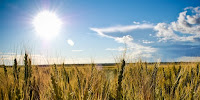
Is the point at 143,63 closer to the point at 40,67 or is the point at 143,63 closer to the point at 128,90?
the point at 128,90

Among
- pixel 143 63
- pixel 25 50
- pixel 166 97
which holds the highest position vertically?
pixel 25 50

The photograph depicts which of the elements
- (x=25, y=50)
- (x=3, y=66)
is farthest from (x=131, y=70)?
(x=3, y=66)

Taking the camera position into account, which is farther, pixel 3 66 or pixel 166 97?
pixel 3 66

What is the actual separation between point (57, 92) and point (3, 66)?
2.72m

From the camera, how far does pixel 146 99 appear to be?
260 cm

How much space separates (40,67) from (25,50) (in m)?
1.10

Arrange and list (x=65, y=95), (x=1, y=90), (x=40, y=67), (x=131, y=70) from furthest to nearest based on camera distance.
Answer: (x=40, y=67), (x=131, y=70), (x=1, y=90), (x=65, y=95)

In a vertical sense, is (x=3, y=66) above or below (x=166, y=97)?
above

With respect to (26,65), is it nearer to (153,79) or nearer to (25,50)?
(25,50)

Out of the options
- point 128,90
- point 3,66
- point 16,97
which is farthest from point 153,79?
point 3,66

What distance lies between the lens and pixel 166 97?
9.90 ft

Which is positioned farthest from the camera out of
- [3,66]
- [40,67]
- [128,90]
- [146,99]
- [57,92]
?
[40,67]

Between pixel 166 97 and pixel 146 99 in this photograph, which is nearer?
pixel 146 99

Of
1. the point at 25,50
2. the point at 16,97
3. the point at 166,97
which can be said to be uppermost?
the point at 25,50
